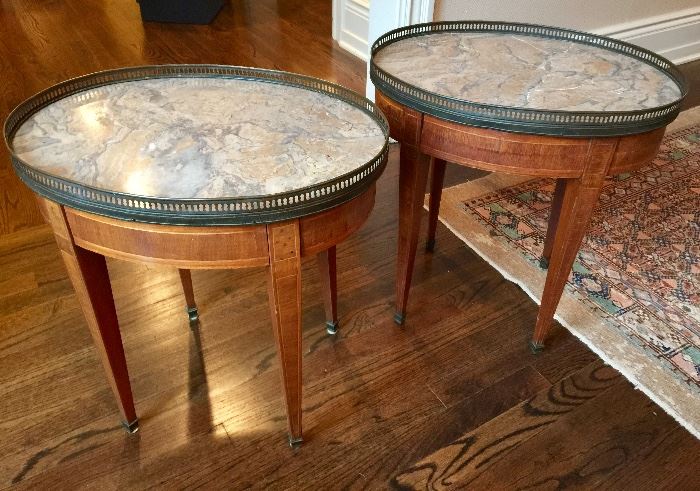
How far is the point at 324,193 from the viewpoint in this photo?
914mm

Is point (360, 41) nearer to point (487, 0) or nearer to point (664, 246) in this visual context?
point (487, 0)

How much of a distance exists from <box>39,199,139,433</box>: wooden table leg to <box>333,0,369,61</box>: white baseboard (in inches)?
103

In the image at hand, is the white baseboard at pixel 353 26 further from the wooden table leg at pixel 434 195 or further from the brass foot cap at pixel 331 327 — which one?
the brass foot cap at pixel 331 327

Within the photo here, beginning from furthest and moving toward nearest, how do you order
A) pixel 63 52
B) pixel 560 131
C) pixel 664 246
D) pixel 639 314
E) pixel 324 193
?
pixel 63 52
pixel 664 246
pixel 639 314
pixel 560 131
pixel 324 193

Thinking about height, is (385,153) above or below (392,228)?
above

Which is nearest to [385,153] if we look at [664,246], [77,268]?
[77,268]

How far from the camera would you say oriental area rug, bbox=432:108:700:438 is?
1.50 meters

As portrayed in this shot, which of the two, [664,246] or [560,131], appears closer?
[560,131]

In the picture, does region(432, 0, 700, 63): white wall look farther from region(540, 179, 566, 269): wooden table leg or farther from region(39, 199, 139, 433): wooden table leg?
region(39, 199, 139, 433): wooden table leg

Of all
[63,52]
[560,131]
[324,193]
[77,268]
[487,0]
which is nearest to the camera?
[324,193]

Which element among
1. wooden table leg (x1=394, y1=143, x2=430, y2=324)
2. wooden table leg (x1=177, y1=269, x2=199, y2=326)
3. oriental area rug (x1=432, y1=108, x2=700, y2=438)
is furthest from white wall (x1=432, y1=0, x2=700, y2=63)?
wooden table leg (x1=177, y1=269, x2=199, y2=326)

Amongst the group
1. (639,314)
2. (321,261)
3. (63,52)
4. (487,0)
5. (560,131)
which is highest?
(560,131)

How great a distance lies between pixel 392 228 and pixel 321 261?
24.6 inches

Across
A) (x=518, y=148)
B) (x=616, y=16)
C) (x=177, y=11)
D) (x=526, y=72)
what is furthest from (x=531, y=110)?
(x=177, y=11)
